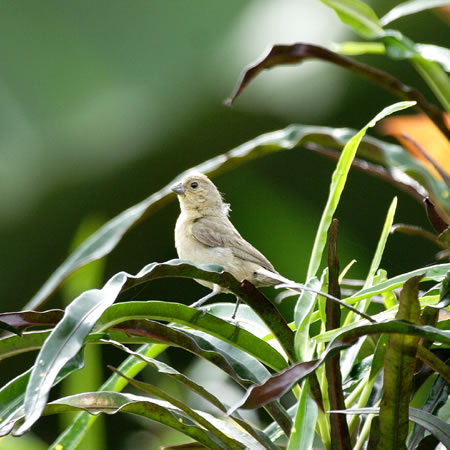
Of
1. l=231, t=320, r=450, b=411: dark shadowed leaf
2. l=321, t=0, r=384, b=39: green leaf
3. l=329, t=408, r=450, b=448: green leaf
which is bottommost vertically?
l=329, t=408, r=450, b=448: green leaf

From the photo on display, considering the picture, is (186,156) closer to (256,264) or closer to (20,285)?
(20,285)

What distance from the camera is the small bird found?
1.35 meters

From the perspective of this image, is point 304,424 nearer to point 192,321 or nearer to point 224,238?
point 192,321

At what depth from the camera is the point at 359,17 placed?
1117 mm

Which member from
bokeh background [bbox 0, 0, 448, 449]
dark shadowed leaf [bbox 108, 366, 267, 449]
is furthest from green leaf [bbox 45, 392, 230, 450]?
bokeh background [bbox 0, 0, 448, 449]

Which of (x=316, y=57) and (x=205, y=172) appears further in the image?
(x=205, y=172)

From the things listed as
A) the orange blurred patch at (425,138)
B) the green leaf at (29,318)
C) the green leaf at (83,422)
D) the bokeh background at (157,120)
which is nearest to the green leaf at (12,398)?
the green leaf at (29,318)

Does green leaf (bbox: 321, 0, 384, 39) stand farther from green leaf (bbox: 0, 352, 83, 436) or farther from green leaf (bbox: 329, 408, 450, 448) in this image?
green leaf (bbox: 0, 352, 83, 436)

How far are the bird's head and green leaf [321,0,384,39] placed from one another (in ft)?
1.72

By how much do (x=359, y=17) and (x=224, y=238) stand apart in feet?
1.57

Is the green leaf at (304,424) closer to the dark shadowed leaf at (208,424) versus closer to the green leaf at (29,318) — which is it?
the dark shadowed leaf at (208,424)

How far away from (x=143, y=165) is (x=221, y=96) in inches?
16.7

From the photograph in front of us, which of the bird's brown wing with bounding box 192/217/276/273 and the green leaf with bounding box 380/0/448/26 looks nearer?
the green leaf with bounding box 380/0/448/26

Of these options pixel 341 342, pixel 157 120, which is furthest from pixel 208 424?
pixel 157 120
